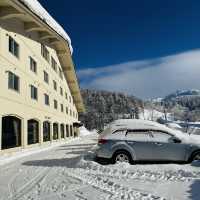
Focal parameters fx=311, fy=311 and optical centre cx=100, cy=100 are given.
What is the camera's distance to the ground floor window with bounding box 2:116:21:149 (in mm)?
20406

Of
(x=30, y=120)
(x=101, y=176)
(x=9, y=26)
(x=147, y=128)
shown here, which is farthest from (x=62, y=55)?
(x=101, y=176)

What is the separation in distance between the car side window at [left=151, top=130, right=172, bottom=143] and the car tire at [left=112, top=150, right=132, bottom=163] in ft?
3.90

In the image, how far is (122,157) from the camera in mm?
12227

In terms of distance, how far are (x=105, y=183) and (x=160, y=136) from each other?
4.39 m

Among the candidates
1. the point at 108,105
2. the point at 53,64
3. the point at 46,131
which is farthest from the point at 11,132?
the point at 108,105

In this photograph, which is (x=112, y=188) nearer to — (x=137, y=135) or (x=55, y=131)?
(x=137, y=135)

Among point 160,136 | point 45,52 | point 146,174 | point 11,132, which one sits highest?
point 45,52

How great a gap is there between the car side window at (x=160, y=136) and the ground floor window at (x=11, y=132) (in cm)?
1144

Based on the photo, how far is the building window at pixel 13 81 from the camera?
21781mm

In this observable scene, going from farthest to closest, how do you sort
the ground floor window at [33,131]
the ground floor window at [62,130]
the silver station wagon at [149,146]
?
the ground floor window at [62,130], the ground floor window at [33,131], the silver station wagon at [149,146]

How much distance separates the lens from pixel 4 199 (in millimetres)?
7516

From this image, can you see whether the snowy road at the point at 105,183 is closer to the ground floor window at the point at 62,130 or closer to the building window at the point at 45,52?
the building window at the point at 45,52

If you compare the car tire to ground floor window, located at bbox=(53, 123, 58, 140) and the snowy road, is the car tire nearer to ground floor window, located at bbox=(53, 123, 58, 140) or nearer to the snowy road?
the snowy road

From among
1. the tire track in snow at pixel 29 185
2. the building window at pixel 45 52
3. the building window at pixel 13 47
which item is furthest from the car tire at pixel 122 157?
the building window at pixel 45 52
